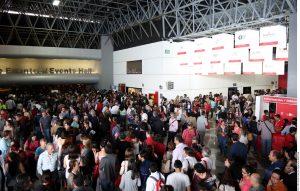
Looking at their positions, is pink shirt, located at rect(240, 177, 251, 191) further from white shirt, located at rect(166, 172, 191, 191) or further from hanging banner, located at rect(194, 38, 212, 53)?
hanging banner, located at rect(194, 38, 212, 53)

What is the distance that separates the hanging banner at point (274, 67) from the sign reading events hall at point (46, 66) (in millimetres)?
18346

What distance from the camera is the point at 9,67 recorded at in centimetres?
2458

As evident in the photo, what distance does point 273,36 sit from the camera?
11.6 metres

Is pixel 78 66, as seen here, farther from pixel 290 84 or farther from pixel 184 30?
pixel 290 84

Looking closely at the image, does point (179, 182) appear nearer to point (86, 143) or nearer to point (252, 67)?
point (86, 143)

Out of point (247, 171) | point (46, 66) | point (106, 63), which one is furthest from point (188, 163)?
point (46, 66)

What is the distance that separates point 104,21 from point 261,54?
16.8m

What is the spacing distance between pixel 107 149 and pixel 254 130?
574 cm

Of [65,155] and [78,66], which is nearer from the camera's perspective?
[65,155]

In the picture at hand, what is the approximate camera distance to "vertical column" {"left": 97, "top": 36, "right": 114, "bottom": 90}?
26203mm

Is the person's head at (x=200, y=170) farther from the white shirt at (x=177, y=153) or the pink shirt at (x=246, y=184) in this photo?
the white shirt at (x=177, y=153)

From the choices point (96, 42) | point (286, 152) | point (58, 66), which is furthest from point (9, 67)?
point (286, 152)

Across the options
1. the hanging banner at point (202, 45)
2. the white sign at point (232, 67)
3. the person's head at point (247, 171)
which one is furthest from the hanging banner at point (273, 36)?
the person's head at point (247, 171)

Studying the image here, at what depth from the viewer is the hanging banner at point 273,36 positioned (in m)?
11.2
